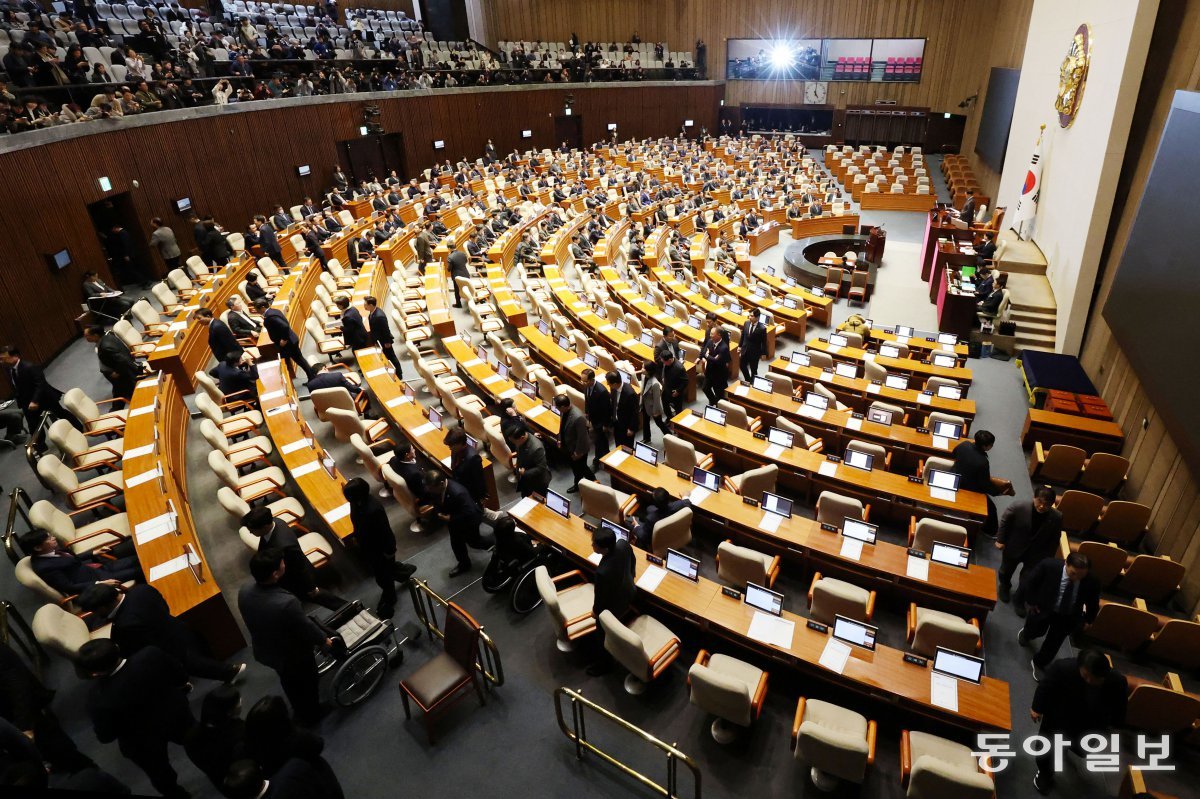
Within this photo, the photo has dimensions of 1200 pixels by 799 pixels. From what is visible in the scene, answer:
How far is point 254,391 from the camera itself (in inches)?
340

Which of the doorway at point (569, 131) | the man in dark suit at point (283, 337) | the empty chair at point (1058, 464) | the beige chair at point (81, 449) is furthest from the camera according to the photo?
the doorway at point (569, 131)

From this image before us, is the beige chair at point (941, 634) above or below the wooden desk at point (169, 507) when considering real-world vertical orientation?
below

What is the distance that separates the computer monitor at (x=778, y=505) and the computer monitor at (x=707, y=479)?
57 centimetres

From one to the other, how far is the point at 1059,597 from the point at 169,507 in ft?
25.6

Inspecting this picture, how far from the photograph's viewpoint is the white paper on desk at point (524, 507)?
616 cm

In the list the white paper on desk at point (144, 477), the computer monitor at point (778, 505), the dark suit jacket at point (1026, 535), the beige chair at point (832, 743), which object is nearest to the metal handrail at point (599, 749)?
the beige chair at point (832, 743)

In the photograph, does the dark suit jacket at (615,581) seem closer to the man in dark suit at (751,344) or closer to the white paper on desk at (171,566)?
the white paper on desk at (171,566)

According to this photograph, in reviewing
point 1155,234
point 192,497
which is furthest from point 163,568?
point 1155,234

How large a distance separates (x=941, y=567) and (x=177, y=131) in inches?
713

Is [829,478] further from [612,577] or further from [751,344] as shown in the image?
[751,344]

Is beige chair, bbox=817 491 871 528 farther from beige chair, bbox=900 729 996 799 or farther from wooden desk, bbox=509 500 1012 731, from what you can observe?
beige chair, bbox=900 729 996 799

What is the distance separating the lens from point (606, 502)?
6297 mm

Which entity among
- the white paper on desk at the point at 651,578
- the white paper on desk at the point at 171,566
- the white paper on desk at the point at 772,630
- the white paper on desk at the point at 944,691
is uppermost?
the white paper on desk at the point at 171,566

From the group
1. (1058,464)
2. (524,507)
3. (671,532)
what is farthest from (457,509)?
(1058,464)
